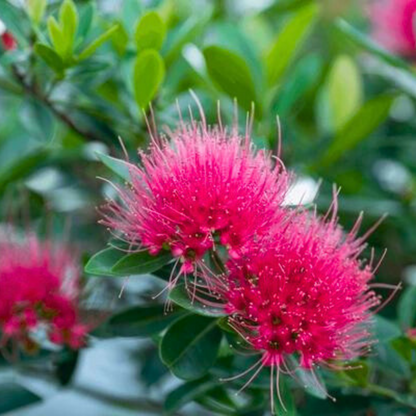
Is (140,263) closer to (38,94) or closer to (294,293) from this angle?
(294,293)

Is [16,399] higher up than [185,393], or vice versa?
[185,393]

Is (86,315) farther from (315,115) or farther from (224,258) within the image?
(315,115)

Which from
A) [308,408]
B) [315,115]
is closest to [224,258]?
[308,408]

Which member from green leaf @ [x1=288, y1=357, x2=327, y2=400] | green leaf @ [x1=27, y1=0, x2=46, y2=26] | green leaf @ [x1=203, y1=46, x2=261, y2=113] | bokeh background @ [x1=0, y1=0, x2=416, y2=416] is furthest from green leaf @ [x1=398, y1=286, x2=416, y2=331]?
green leaf @ [x1=27, y1=0, x2=46, y2=26]

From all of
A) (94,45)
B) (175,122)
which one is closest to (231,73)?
(175,122)

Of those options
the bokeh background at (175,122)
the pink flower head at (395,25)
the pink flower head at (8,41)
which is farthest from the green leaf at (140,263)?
the pink flower head at (395,25)

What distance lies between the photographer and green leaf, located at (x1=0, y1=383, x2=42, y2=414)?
1.39m

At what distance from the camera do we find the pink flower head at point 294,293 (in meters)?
0.99

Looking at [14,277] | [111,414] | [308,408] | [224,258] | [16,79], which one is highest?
[16,79]

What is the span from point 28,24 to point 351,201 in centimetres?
64

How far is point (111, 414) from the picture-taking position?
1.73 metres

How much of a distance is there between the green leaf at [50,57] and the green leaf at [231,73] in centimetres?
21

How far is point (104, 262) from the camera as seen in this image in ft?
3.45

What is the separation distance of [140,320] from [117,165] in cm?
24
